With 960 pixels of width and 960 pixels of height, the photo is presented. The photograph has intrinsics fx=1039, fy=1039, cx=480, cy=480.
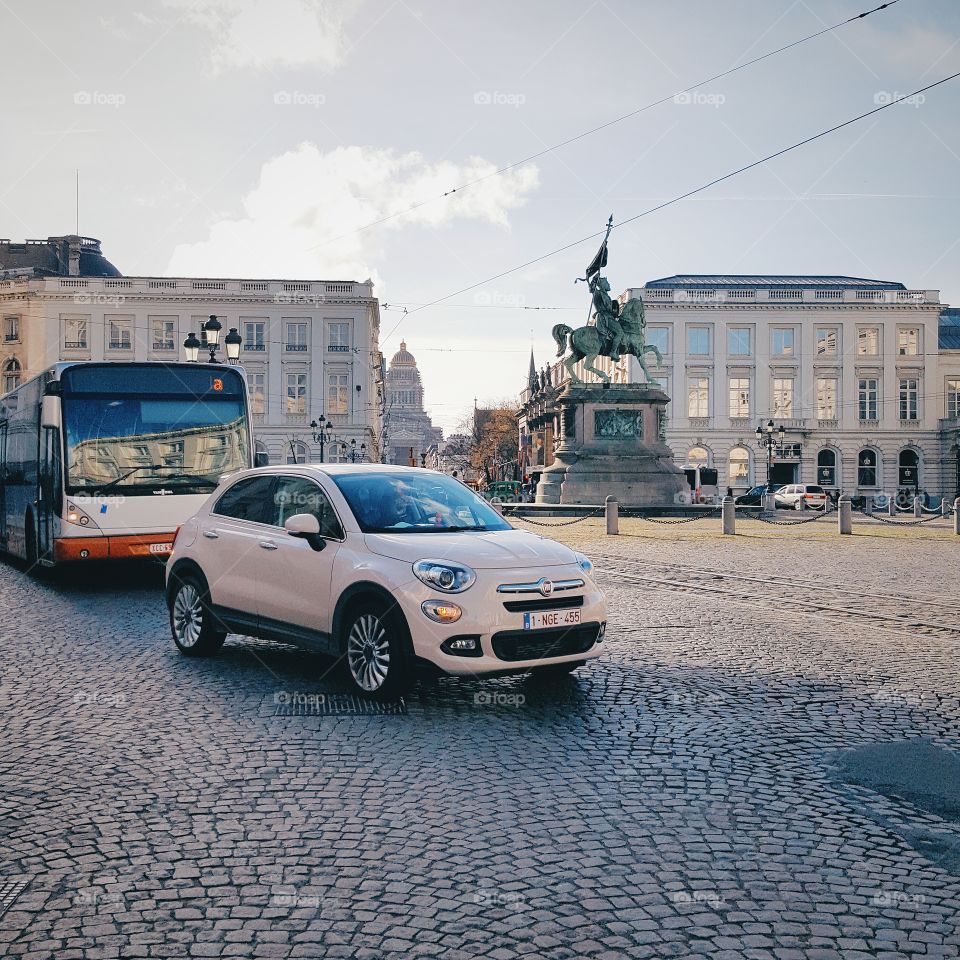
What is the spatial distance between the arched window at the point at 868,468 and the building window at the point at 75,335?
191 ft

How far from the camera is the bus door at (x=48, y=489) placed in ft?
44.8

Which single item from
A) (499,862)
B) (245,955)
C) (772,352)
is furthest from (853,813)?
(772,352)

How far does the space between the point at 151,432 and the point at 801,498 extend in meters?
45.3

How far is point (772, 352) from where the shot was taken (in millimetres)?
77375

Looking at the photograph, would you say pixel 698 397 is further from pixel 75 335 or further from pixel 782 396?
pixel 75 335

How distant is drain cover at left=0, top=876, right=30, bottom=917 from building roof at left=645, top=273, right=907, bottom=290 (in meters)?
77.8

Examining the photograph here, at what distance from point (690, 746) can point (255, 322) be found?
3020 inches

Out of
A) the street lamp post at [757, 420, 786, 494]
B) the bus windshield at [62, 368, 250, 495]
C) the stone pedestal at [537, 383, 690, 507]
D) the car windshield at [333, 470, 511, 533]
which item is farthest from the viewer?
the street lamp post at [757, 420, 786, 494]

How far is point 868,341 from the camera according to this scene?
252 feet

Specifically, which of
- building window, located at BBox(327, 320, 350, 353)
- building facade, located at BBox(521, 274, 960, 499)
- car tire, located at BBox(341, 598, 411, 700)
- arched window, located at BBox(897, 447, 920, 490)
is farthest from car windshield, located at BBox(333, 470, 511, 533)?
arched window, located at BBox(897, 447, 920, 490)

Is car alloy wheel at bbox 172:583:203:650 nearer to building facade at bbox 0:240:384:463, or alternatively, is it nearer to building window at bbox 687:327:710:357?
building facade at bbox 0:240:384:463

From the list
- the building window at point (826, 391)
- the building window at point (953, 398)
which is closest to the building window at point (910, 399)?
the building window at point (953, 398)

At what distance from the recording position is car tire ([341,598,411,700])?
6711mm

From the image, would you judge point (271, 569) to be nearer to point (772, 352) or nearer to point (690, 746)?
point (690, 746)
